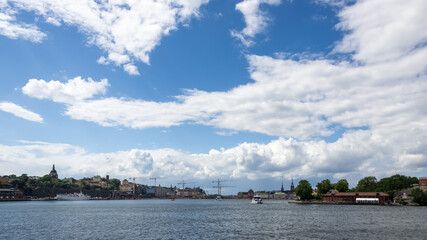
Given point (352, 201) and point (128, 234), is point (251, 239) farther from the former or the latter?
point (352, 201)

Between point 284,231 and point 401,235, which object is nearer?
point 401,235

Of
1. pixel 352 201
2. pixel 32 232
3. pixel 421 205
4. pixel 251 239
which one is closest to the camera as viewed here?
pixel 251 239

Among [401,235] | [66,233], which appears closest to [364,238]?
[401,235]

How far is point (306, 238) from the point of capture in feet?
180

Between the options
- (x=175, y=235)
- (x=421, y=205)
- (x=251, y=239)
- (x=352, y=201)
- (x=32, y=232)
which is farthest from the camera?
(x=352, y=201)

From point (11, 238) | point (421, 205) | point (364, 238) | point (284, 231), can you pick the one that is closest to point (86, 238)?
point (11, 238)

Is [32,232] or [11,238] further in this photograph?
[32,232]

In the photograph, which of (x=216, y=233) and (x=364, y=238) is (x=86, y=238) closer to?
(x=216, y=233)

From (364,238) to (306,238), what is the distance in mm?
8693

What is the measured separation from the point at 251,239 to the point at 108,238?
71.3ft

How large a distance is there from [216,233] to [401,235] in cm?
2979

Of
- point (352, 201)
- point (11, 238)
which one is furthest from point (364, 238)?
point (352, 201)

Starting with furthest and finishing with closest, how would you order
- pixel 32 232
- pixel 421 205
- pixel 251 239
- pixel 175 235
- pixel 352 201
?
pixel 352 201, pixel 421 205, pixel 32 232, pixel 175 235, pixel 251 239

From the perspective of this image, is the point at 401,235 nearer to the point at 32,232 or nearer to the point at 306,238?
the point at 306,238
